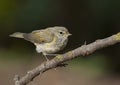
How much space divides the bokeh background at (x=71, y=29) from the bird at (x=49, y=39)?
560 cm

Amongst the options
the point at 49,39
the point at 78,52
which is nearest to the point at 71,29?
the point at 49,39

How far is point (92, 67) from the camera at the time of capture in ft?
32.4

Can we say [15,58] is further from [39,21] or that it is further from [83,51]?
[83,51]

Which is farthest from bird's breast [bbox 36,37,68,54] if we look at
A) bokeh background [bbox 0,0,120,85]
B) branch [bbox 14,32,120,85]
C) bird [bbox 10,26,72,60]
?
bokeh background [bbox 0,0,120,85]

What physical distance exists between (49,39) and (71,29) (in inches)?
293

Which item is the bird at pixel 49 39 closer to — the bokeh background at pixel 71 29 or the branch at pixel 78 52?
the branch at pixel 78 52

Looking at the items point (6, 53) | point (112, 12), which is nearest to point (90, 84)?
point (112, 12)

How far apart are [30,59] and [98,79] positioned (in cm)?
171

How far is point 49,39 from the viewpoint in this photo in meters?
3.74

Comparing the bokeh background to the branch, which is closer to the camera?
the branch

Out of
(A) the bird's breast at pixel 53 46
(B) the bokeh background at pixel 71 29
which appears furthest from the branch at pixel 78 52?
(B) the bokeh background at pixel 71 29

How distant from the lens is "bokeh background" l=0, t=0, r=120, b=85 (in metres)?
9.78

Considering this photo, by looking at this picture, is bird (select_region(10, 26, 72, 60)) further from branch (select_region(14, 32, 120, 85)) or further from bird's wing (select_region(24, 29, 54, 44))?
branch (select_region(14, 32, 120, 85))

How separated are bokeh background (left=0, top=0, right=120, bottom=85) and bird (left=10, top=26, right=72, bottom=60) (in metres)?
5.60
